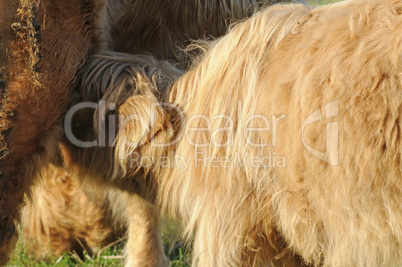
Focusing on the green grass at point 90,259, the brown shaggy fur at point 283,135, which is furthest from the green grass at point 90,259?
the brown shaggy fur at point 283,135

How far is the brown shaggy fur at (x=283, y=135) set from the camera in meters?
2.12

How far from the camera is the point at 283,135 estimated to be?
228cm

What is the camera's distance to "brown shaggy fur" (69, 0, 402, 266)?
2.12 m

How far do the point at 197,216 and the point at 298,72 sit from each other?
27.7 inches

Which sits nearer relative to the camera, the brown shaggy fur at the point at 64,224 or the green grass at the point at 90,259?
the green grass at the point at 90,259

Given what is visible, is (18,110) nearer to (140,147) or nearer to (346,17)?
(140,147)

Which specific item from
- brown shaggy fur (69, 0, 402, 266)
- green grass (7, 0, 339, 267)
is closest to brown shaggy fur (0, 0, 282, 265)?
brown shaggy fur (69, 0, 402, 266)

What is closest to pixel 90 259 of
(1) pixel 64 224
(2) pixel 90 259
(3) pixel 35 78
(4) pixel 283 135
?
(2) pixel 90 259

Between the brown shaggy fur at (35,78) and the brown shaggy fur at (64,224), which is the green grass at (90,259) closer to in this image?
the brown shaggy fur at (64,224)

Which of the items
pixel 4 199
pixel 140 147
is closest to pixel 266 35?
pixel 140 147

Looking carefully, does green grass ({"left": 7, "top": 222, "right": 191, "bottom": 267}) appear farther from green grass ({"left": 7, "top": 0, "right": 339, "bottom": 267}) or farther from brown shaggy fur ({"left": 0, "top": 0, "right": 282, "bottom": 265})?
brown shaggy fur ({"left": 0, "top": 0, "right": 282, "bottom": 265})

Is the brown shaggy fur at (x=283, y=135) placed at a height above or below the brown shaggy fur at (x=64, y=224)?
above

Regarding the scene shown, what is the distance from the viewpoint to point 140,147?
2.67 meters

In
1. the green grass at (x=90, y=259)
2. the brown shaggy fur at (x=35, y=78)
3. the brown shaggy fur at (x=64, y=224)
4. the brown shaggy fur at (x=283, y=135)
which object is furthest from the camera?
the brown shaggy fur at (x=64, y=224)
